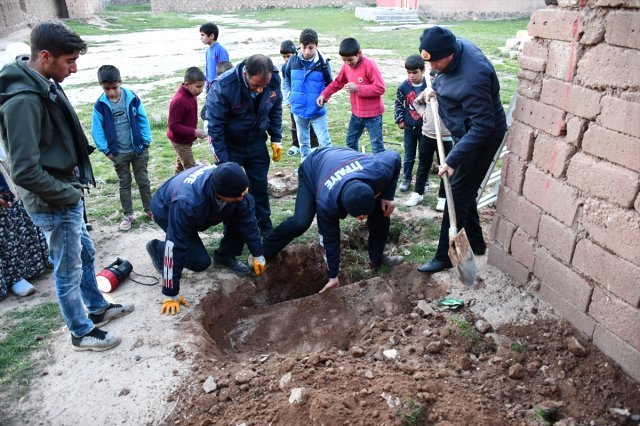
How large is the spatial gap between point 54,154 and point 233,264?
1.97m

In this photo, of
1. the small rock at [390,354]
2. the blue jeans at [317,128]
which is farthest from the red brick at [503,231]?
the blue jeans at [317,128]

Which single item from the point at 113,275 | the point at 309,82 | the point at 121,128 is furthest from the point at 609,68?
the point at 121,128

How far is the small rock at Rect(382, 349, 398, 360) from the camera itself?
3.41 metres

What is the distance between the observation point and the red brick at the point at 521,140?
12.5 ft

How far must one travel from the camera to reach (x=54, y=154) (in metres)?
3.06

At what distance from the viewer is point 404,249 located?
4.97 metres

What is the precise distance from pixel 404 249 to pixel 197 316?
2.15m

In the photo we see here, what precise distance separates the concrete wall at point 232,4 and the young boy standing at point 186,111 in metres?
31.6

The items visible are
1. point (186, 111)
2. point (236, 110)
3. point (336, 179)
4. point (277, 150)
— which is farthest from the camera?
point (186, 111)

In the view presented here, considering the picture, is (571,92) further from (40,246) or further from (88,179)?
(40,246)

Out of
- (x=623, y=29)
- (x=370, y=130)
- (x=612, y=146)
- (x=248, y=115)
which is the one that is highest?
(x=623, y=29)

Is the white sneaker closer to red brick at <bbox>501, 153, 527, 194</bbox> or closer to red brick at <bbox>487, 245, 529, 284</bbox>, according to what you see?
red brick at <bbox>487, 245, 529, 284</bbox>

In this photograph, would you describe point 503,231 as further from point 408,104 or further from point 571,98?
point 408,104

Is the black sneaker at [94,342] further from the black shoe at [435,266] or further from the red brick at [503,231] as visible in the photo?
the red brick at [503,231]
